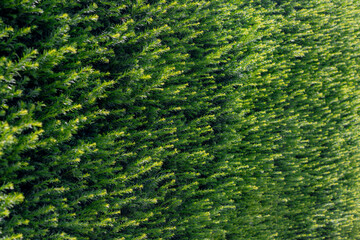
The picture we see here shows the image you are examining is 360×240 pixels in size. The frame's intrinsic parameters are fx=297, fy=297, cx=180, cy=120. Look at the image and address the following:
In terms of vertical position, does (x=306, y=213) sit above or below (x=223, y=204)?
above

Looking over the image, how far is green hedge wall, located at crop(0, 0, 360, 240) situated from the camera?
7.80 feet

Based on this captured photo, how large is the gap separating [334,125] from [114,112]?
506cm

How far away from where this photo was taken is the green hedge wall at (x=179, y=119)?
2.38 metres

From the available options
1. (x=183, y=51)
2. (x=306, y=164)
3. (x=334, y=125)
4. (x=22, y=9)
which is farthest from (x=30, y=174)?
(x=334, y=125)

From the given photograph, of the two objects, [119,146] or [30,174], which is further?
[119,146]

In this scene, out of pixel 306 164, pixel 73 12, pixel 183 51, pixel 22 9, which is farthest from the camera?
pixel 306 164

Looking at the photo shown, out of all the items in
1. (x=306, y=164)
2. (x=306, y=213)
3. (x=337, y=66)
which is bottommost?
(x=306, y=213)

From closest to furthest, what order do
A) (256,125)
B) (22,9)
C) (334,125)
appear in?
(22,9), (256,125), (334,125)

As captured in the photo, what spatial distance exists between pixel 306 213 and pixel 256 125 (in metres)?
2.38

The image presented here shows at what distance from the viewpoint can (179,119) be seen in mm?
3752

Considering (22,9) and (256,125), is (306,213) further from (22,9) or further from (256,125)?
(22,9)

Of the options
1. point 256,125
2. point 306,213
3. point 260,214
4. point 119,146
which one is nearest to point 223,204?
point 260,214

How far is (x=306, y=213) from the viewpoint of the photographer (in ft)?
18.9

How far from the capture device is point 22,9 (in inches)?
91.7
